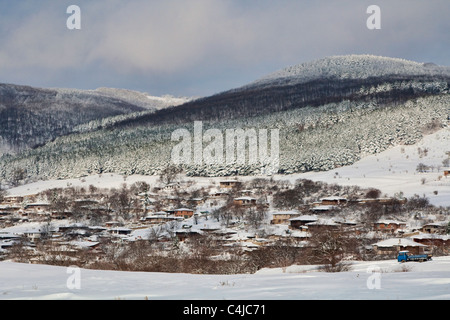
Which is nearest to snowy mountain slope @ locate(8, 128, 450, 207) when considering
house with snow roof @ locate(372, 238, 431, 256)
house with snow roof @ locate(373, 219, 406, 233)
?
house with snow roof @ locate(373, 219, 406, 233)

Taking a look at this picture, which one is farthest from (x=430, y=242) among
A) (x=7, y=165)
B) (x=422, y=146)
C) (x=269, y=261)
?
(x=7, y=165)

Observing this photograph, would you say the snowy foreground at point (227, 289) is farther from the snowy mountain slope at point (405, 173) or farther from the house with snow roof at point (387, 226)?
the snowy mountain slope at point (405, 173)

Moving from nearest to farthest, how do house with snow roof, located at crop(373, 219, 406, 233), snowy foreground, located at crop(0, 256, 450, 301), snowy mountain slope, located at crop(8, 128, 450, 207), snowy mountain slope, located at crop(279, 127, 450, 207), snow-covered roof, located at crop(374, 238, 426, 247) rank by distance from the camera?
snowy foreground, located at crop(0, 256, 450, 301)
snow-covered roof, located at crop(374, 238, 426, 247)
house with snow roof, located at crop(373, 219, 406, 233)
snowy mountain slope, located at crop(279, 127, 450, 207)
snowy mountain slope, located at crop(8, 128, 450, 207)

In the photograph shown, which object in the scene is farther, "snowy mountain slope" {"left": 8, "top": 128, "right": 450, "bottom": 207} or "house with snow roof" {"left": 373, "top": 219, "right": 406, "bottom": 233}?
"snowy mountain slope" {"left": 8, "top": 128, "right": 450, "bottom": 207}

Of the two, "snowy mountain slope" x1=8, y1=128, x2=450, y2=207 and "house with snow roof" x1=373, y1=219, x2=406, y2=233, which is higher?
"snowy mountain slope" x1=8, y1=128, x2=450, y2=207

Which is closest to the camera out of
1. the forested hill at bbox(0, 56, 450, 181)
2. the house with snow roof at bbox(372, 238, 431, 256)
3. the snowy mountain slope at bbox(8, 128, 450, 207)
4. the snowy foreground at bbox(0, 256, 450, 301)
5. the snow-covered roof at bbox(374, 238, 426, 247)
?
the snowy foreground at bbox(0, 256, 450, 301)

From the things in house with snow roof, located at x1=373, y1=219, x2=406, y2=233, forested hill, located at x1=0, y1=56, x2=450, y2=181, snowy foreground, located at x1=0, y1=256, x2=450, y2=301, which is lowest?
house with snow roof, located at x1=373, y1=219, x2=406, y2=233

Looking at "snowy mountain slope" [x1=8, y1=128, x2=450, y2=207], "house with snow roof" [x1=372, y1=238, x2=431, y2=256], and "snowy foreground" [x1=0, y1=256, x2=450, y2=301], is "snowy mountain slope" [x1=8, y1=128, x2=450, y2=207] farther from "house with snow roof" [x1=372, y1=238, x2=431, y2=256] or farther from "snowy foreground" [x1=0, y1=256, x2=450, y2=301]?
"snowy foreground" [x1=0, y1=256, x2=450, y2=301]

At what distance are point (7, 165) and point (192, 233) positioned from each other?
11079 centimetres

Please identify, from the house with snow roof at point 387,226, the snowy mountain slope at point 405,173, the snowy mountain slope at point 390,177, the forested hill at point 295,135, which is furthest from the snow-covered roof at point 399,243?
the forested hill at point 295,135

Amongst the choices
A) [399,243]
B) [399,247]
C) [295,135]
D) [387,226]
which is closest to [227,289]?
[399,243]

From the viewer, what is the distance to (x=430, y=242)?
161 ft
